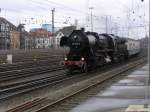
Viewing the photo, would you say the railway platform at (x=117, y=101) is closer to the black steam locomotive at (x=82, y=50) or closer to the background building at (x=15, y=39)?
the black steam locomotive at (x=82, y=50)

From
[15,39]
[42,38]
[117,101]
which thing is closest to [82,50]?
[117,101]

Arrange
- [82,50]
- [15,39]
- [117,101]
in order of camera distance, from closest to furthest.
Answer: [117,101]
[82,50]
[15,39]

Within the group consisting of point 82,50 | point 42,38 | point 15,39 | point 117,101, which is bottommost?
point 117,101

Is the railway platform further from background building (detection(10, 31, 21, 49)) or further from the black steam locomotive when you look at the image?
background building (detection(10, 31, 21, 49))

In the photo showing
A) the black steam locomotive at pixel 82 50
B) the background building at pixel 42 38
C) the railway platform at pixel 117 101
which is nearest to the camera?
the railway platform at pixel 117 101

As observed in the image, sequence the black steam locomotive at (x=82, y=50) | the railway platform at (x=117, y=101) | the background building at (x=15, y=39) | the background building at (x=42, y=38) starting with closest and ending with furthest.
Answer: the railway platform at (x=117, y=101) < the black steam locomotive at (x=82, y=50) < the background building at (x=15, y=39) < the background building at (x=42, y=38)

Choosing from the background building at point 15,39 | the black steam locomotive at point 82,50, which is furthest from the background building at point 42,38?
the black steam locomotive at point 82,50

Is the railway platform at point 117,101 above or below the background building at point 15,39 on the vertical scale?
below

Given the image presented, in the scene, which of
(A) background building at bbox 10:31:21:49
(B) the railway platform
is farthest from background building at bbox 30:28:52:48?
(B) the railway platform

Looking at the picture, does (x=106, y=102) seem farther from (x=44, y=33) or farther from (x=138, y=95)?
(x=44, y=33)

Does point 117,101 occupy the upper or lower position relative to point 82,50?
lower

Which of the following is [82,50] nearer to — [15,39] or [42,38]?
[15,39]

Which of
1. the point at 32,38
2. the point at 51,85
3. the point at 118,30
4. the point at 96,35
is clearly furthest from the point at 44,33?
the point at 51,85

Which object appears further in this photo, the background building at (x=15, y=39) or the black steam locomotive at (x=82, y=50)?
the background building at (x=15, y=39)
